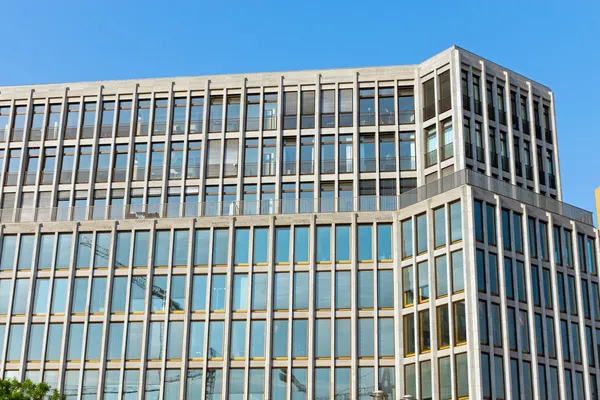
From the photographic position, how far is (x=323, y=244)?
197ft

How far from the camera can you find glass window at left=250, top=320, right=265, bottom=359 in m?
57.8

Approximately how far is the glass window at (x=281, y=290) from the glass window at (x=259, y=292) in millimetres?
640

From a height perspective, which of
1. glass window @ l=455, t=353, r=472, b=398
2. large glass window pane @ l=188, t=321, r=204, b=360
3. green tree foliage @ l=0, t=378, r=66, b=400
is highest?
large glass window pane @ l=188, t=321, r=204, b=360

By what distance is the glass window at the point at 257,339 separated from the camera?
190ft

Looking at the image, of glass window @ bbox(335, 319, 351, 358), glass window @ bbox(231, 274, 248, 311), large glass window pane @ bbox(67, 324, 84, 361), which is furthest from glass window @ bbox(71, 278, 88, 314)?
glass window @ bbox(335, 319, 351, 358)

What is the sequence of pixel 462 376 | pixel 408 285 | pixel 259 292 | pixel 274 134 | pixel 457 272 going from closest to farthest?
pixel 462 376, pixel 457 272, pixel 408 285, pixel 259 292, pixel 274 134

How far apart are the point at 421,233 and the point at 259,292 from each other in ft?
35.1

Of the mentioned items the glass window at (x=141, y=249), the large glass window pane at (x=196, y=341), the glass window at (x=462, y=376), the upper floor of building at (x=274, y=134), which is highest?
the upper floor of building at (x=274, y=134)

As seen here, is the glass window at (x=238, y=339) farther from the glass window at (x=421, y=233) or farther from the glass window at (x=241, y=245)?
the glass window at (x=421, y=233)

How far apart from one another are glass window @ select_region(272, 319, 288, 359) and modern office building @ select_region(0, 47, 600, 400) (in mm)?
123

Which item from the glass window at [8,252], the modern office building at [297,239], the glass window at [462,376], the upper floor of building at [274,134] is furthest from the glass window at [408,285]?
the glass window at [8,252]

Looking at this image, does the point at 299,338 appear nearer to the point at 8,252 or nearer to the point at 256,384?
the point at 256,384

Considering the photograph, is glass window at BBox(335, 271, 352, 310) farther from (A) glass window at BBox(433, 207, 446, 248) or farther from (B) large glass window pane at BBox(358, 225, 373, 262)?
→ (A) glass window at BBox(433, 207, 446, 248)

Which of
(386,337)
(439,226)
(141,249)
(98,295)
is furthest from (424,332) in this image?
(98,295)
